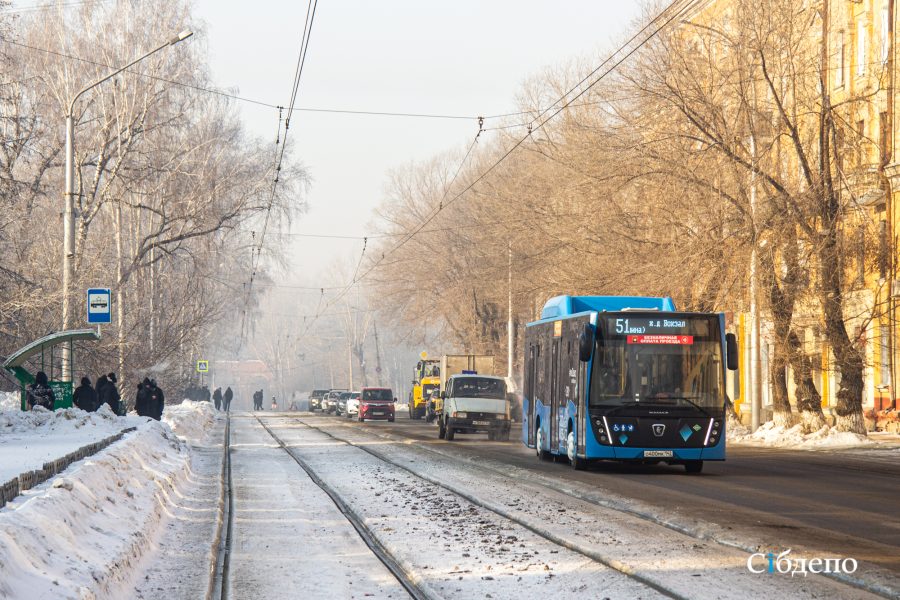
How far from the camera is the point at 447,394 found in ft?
117

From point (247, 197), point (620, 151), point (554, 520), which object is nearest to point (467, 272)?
point (247, 197)

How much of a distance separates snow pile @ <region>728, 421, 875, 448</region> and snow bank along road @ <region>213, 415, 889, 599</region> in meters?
15.8

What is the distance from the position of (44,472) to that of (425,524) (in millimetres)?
3875

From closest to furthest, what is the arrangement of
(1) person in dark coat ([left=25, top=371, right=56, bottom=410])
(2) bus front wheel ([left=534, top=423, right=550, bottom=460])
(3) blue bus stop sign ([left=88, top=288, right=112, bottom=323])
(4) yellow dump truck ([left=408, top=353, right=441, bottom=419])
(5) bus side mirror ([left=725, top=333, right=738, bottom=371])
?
(5) bus side mirror ([left=725, top=333, right=738, bottom=371]) → (2) bus front wheel ([left=534, top=423, right=550, bottom=460]) → (1) person in dark coat ([left=25, top=371, right=56, bottom=410]) → (3) blue bus stop sign ([left=88, top=288, right=112, bottom=323]) → (4) yellow dump truck ([left=408, top=353, right=441, bottom=419])

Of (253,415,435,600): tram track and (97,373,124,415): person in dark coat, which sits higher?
(97,373,124,415): person in dark coat

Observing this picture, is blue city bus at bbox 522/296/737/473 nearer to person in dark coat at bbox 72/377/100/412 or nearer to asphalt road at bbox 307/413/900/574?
asphalt road at bbox 307/413/900/574

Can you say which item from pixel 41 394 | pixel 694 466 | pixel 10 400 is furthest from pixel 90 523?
pixel 10 400

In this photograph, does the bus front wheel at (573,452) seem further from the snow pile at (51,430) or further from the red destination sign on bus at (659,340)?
the snow pile at (51,430)

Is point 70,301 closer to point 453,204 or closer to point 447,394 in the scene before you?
point 447,394

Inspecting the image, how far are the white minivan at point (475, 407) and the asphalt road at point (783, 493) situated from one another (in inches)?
209

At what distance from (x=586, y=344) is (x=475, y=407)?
14417 mm

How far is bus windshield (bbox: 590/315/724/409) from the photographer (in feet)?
71.2

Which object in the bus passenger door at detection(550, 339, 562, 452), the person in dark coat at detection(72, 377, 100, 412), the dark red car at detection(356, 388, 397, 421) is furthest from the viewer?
the dark red car at detection(356, 388, 397, 421)

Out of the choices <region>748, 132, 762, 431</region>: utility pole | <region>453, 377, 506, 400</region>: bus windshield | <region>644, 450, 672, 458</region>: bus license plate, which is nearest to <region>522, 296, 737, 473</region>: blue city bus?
<region>644, 450, 672, 458</region>: bus license plate
